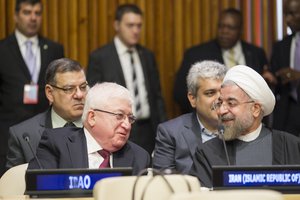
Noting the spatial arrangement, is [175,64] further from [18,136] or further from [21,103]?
[18,136]

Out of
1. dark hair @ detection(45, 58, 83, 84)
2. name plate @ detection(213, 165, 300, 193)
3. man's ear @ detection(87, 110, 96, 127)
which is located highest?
dark hair @ detection(45, 58, 83, 84)

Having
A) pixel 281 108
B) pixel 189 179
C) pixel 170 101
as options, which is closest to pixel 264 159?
pixel 189 179

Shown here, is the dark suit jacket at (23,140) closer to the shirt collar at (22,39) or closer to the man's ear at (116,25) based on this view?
the shirt collar at (22,39)

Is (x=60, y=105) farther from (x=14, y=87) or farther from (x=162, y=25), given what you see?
(x=162, y=25)

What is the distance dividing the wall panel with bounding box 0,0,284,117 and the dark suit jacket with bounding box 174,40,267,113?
0.46m

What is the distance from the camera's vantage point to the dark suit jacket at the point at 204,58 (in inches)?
359

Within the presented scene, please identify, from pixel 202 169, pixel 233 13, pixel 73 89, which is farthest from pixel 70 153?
pixel 233 13

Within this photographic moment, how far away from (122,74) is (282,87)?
4.83 ft

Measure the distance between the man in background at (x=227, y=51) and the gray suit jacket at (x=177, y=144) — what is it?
251 centimetres

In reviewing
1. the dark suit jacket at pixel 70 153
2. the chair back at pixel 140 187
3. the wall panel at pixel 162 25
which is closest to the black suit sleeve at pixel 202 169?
the dark suit jacket at pixel 70 153

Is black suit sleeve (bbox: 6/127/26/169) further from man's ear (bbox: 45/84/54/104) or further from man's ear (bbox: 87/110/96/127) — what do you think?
man's ear (bbox: 87/110/96/127)

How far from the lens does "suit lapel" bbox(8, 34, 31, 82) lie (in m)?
8.61

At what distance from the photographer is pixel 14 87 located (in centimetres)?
859

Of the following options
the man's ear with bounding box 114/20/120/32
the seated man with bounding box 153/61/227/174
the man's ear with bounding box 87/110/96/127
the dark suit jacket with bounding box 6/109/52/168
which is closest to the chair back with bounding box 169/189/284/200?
the man's ear with bounding box 87/110/96/127
